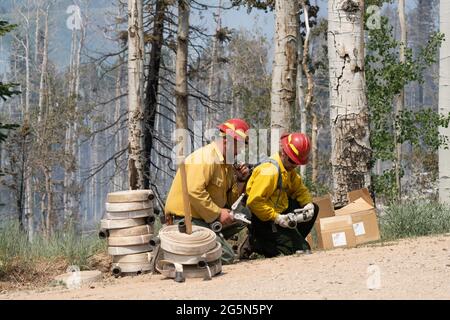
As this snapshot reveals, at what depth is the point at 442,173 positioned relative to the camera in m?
15.2

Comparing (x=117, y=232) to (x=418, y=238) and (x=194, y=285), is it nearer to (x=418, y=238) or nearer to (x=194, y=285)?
(x=194, y=285)

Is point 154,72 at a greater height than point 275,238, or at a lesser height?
greater

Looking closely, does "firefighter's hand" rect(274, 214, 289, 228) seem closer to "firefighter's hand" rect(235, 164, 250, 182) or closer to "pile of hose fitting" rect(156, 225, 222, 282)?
"firefighter's hand" rect(235, 164, 250, 182)

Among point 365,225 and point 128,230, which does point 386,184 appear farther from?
point 128,230

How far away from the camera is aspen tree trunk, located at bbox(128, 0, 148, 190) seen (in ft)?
51.0

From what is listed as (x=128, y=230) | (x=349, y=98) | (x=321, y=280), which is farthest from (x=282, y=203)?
(x=321, y=280)

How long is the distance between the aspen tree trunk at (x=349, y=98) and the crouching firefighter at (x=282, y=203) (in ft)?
4.25

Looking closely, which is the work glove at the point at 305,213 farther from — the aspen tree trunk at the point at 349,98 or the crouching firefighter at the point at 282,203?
the aspen tree trunk at the point at 349,98

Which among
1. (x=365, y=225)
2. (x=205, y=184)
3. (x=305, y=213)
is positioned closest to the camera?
(x=205, y=184)

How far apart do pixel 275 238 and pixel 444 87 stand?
7.06m

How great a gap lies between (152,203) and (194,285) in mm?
2623

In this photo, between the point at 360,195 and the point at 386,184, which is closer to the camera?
the point at 360,195

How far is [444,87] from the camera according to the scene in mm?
15609

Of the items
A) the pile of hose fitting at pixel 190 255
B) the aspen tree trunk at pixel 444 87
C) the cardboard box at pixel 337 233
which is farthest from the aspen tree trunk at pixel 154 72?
the pile of hose fitting at pixel 190 255
